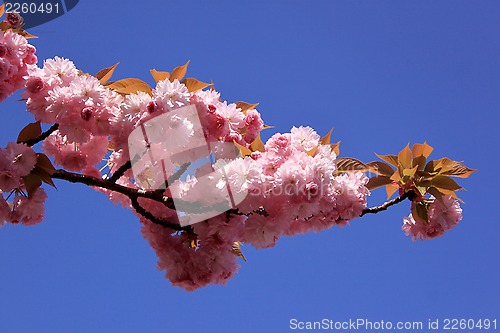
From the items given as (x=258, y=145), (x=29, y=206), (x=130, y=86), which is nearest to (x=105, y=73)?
(x=130, y=86)

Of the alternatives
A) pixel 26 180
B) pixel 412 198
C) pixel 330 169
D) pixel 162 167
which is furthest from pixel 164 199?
pixel 412 198

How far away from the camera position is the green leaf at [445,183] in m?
2.15

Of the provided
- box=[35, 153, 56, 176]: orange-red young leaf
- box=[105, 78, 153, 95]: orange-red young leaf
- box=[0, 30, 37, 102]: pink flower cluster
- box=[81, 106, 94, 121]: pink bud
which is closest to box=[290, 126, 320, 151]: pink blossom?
box=[105, 78, 153, 95]: orange-red young leaf

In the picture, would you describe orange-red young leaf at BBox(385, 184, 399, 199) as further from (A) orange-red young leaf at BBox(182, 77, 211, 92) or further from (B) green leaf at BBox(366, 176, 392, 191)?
(A) orange-red young leaf at BBox(182, 77, 211, 92)

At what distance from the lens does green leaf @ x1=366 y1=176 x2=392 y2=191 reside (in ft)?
7.33

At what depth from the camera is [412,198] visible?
7.37 ft

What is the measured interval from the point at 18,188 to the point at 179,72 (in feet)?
2.61

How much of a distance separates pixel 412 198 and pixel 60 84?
1481 millimetres

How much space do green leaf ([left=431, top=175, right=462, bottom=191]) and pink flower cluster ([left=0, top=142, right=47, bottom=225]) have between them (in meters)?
1.54

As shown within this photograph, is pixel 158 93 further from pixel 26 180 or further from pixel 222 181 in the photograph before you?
pixel 26 180

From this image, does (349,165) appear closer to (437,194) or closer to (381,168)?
(381,168)

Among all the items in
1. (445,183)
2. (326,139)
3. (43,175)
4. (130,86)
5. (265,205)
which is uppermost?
(130,86)

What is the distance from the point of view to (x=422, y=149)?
221 centimetres

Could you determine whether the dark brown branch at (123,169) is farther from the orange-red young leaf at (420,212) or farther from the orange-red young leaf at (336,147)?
the orange-red young leaf at (420,212)
